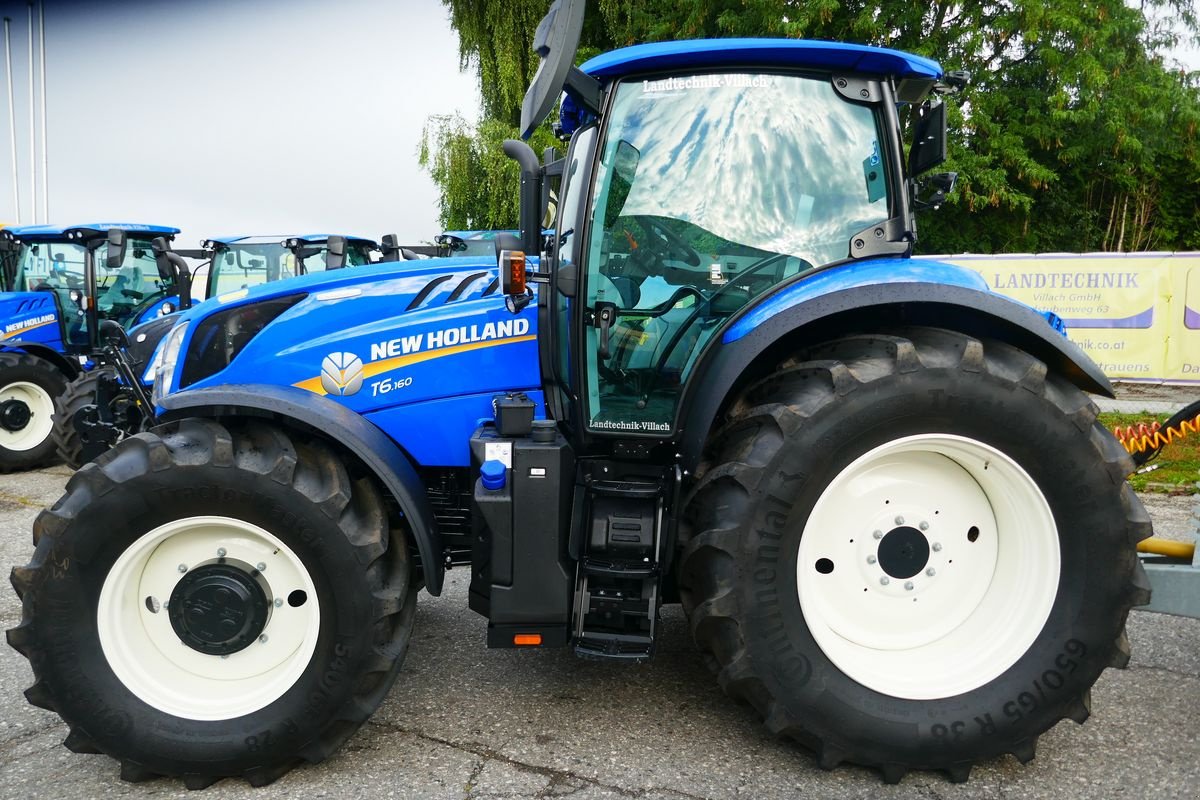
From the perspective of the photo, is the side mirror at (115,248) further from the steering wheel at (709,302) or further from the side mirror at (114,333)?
the steering wheel at (709,302)

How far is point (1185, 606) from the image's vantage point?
285 cm

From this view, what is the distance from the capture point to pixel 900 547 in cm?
280

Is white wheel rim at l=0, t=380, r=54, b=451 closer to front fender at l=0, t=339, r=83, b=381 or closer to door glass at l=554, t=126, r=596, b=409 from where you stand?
front fender at l=0, t=339, r=83, b=381

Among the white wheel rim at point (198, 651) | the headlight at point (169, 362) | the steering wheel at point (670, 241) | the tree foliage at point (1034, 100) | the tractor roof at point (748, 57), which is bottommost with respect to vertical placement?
the white wheel rim at point (198, 651)

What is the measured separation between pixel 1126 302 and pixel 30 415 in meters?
11.7

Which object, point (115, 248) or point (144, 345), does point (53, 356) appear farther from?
point (144, 345)

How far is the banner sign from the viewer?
9703 mm

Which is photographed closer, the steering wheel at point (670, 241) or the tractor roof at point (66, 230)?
the steering wheel at point (670, 241)

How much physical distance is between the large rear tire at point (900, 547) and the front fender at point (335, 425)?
836 mm

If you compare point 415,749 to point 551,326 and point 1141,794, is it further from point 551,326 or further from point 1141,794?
point 1141,794

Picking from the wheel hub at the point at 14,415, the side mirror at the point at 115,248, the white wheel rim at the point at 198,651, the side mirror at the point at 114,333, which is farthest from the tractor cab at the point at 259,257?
the white wheel rim at the point at 198,651

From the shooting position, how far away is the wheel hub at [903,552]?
9.16 ft

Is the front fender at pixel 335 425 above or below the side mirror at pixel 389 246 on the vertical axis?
below

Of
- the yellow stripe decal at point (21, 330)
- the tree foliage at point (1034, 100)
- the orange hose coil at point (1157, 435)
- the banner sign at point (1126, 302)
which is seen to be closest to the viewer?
the orange hose coil at point (1157, 435)
